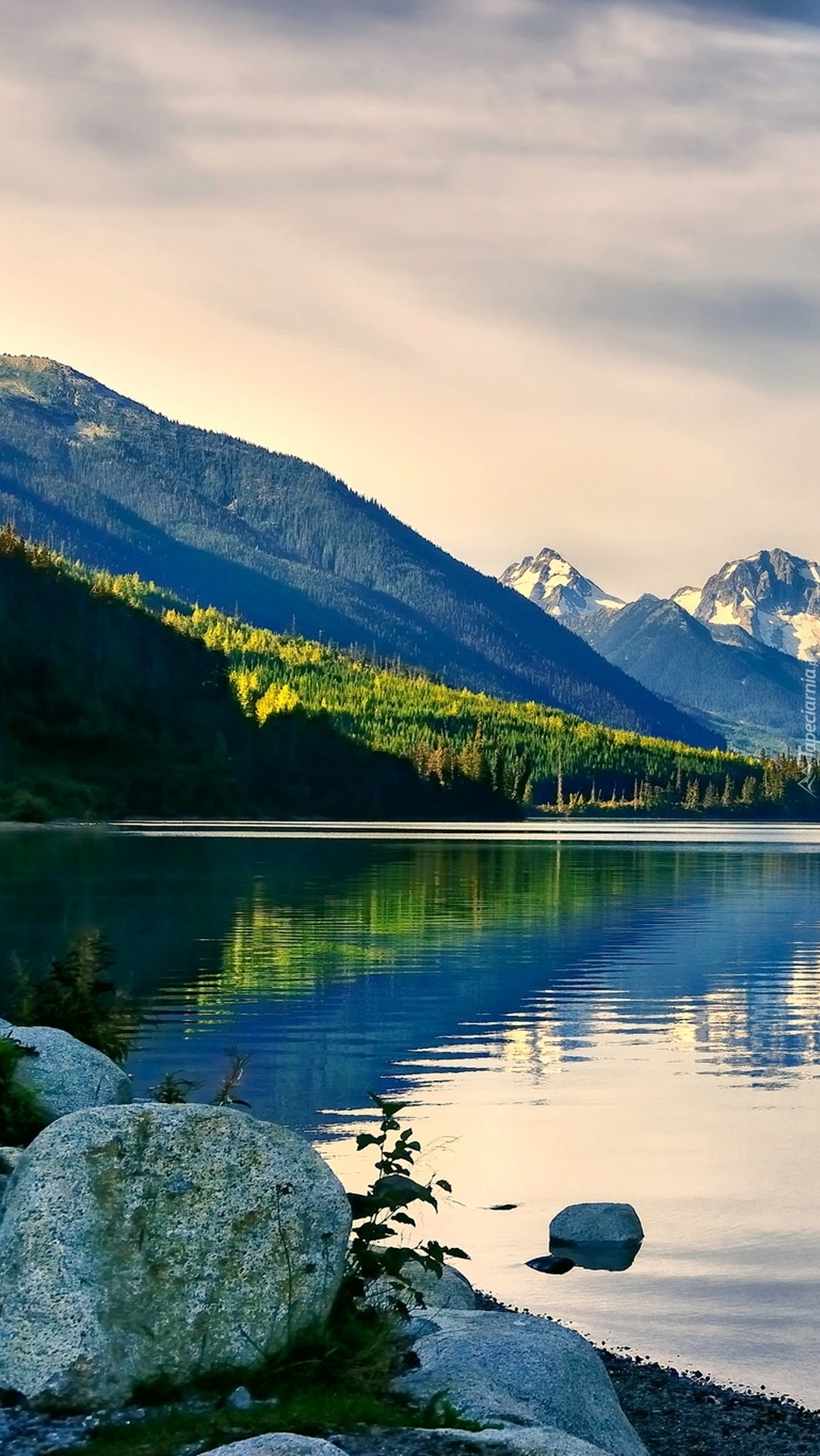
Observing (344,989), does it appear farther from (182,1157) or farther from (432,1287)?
(182,1157)

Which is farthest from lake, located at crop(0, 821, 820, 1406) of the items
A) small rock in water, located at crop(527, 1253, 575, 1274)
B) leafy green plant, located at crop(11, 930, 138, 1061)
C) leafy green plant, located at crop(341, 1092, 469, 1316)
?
leafy green plant, located at crop(341, 1092, 469, 1316)

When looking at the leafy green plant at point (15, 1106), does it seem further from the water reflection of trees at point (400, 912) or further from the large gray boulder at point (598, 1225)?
the water reflection of trees at point (400, 912)

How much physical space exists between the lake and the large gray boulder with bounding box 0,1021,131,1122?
5.82 metres

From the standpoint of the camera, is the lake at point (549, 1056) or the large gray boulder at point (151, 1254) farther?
the lake at point (549, 1056)

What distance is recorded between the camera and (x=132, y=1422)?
1230 cm

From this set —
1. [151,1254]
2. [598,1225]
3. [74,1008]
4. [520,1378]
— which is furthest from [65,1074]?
[520,1378]

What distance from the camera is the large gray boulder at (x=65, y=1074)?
2330cm

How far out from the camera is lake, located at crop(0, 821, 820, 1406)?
23.5m

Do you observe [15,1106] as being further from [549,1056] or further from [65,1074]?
[549,1056]

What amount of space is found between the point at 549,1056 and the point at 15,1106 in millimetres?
23418

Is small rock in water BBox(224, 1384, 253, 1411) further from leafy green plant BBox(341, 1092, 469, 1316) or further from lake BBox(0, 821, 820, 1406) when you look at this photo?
lake BBox(0, 821, 820, 1406)

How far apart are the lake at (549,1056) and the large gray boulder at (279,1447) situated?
9499mm

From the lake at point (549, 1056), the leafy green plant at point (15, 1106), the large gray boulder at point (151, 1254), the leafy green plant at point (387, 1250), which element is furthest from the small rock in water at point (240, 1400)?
the leafy green plant at point (15, 1106)

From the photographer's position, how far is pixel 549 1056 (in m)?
44.0
